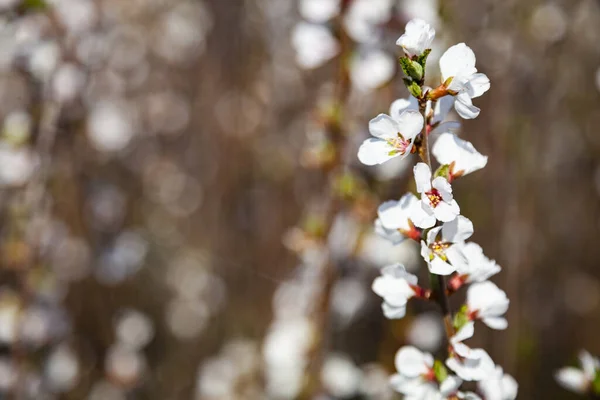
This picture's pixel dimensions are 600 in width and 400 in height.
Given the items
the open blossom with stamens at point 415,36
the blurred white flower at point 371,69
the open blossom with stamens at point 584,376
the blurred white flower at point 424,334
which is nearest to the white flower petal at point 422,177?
the open blossom with stamens at point 415,36

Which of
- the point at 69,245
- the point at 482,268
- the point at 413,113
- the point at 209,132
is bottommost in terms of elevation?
the point at 69,245

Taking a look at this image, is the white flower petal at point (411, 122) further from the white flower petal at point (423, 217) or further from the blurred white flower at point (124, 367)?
the blurred white flower at point (124, 367)

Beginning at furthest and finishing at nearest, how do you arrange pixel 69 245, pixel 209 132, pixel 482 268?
pixel 209 132 < pixel 69 245 < pixel 482 268

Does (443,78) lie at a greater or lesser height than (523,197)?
greater

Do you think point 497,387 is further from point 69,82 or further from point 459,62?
point 69,82

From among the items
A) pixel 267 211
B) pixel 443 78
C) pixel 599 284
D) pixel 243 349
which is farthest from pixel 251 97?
pixel 443 78

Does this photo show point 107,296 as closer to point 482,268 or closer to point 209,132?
point 209,132
